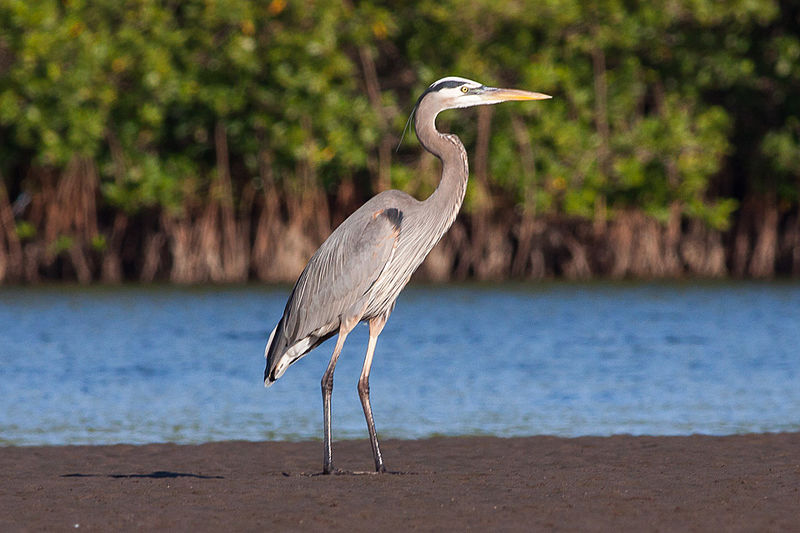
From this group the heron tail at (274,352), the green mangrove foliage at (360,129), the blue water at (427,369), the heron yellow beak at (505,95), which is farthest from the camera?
the green mangrove foliage at (360,129)

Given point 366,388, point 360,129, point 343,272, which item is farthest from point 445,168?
point 360,129

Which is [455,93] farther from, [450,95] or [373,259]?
[373,259]

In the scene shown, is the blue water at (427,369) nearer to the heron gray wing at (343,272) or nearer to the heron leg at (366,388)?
the heron leg at (366,388)

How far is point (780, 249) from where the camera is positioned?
1084 inches

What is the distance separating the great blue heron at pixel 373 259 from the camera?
7012 mm

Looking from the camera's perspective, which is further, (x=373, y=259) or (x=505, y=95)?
(x=505, y=95)

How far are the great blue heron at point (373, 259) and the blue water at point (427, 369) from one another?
1815 millimetres

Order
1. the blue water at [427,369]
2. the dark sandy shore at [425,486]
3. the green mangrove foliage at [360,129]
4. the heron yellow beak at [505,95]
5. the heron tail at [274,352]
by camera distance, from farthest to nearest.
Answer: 1. the green mangrove foliage at [360,129]
2. the blue water at [427,369]
3. the heron tail at [274,352]
4. the heron yellow beak at [505,95]
5. the dark sandy shore at [425,486]

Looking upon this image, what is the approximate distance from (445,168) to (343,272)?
732 millimetres

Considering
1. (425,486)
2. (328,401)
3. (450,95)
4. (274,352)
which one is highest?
(450,95)

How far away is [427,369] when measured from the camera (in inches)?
506

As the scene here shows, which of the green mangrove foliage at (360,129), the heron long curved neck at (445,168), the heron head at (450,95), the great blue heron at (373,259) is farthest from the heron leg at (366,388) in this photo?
the green mangrove foliage at (360,129)

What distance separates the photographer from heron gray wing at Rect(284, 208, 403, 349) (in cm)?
700

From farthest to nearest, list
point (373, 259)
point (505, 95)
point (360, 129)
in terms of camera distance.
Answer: point (360, 129)
point (505, 95)
point (373, 259)
